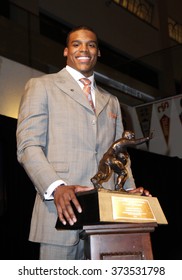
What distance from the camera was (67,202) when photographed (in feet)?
3.59

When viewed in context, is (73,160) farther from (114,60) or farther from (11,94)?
(114,60)

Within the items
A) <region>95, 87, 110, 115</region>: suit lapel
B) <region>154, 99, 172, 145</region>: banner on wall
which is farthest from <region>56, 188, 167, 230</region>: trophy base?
<region>154, 99, 172, 145</region>: banner on wall

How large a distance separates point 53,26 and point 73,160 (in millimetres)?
5591

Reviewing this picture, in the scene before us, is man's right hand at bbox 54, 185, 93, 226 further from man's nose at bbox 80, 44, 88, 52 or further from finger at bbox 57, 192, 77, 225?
man's nose at bbox 80, 44, 88, 52

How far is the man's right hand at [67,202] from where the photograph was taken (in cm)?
108

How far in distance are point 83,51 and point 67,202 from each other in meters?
0.57

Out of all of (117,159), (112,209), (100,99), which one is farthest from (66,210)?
(100,99)

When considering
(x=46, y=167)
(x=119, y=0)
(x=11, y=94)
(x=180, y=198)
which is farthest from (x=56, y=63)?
(x=46, y=167)

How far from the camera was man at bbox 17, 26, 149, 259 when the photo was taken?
1233mm

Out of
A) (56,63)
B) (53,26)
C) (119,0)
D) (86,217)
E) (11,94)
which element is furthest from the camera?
(119,0)

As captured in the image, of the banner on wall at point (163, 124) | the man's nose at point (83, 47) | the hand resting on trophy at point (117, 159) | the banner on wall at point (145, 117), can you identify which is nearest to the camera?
the hand resting on trophy at point (117, 159)

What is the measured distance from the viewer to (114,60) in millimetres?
6801

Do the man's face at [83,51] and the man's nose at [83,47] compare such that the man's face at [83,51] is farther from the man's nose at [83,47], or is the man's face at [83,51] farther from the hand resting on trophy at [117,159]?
the hand resting on trophy at [117,159]

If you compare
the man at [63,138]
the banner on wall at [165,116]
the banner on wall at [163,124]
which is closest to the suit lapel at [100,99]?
the man at [63,138]
